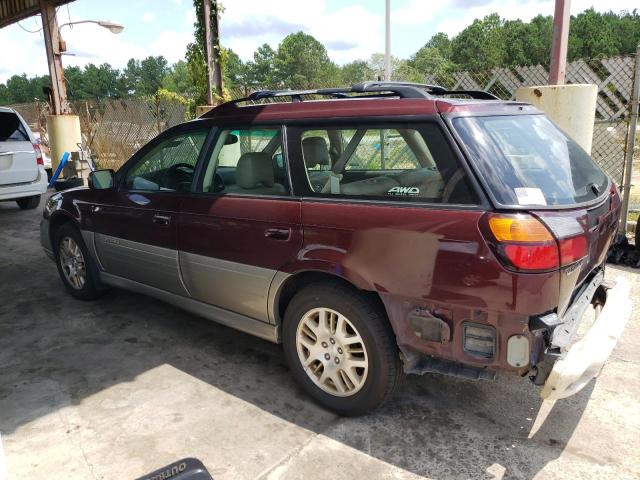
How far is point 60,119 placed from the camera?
1159 cm

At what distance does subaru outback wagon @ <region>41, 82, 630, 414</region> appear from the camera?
7.98 ft

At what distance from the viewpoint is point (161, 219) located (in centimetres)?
390

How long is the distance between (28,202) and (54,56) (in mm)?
3580

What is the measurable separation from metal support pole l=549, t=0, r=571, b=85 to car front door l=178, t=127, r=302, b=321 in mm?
3643

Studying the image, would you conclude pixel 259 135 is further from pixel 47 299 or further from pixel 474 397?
pixel 47 299

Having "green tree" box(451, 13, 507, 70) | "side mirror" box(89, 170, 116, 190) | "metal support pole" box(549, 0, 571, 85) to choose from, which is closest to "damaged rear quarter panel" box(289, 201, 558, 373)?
"side mirror" box(89, 170, 116, 190)

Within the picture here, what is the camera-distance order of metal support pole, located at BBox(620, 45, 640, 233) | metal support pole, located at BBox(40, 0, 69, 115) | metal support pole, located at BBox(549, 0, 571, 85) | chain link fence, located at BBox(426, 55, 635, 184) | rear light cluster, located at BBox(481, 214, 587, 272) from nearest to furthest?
rear light cluster, located at BBox(481, 214, 587, 272) → metal support pole, located at BBox(549, 0, 571, 85) → metal support pole, located at BBox(620, 45, 640, 233) → chain link fence, located at BBox(426, 55, 635, 184) → metal support pole, located at BBox(40, 0, 69, 115)

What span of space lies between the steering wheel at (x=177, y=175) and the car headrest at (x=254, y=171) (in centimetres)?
48

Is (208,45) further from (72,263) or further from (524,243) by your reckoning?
(524,243)

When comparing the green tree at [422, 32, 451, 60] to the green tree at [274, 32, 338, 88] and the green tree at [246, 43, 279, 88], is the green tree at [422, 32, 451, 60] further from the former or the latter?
the green tree at [246, 43, 279, 88]

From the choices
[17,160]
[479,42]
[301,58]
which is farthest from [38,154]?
[301,58]

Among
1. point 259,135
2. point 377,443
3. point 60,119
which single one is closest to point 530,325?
point 377,443

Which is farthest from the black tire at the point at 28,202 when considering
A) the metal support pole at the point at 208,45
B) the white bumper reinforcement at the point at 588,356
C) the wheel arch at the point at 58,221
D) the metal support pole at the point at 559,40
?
the white bumper reinforcement at the point at 588,356

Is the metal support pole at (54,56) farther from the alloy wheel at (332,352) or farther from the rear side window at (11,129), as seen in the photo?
the alloy wheel at (332,352)
